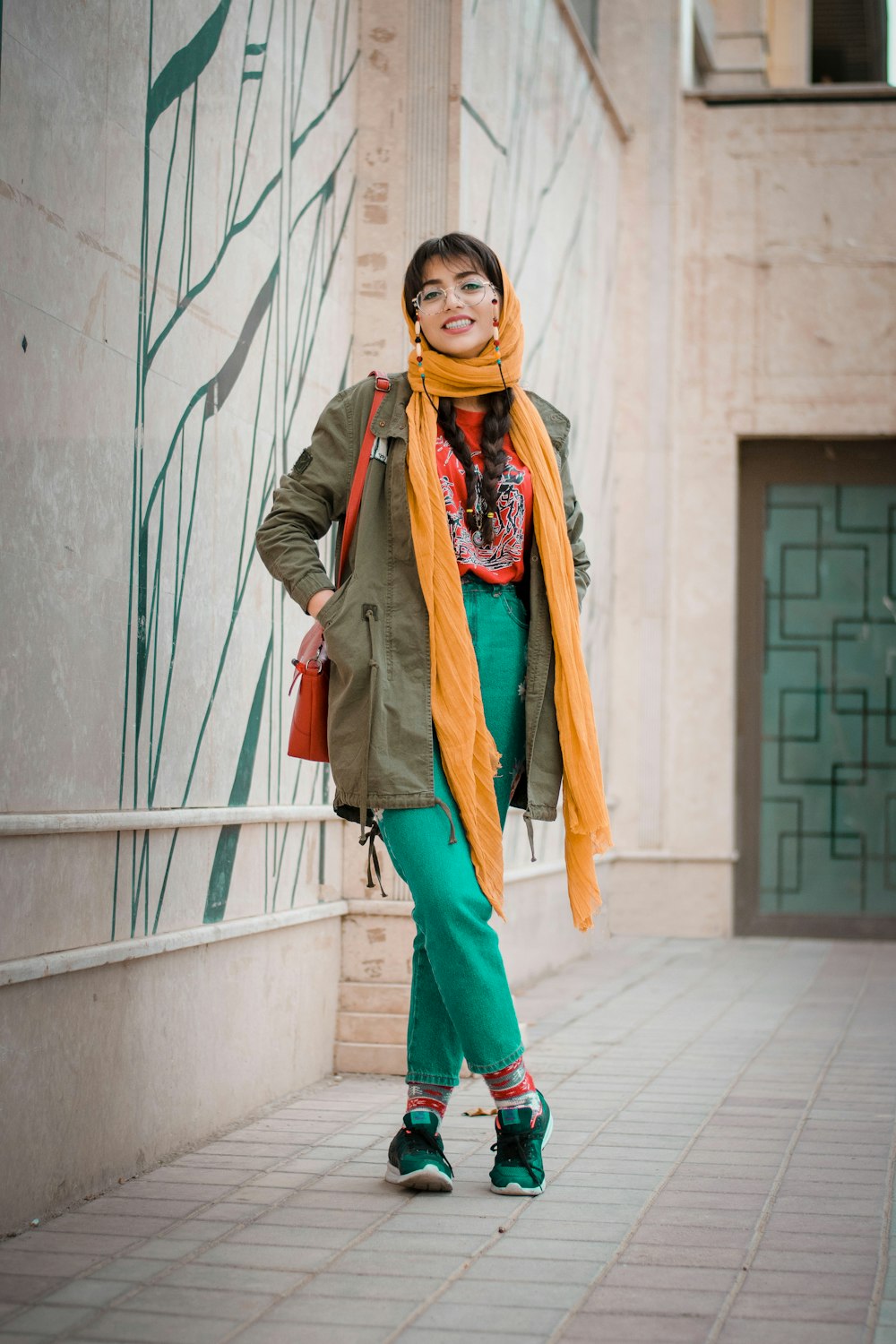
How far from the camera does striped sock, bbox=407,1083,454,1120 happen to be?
3152mm

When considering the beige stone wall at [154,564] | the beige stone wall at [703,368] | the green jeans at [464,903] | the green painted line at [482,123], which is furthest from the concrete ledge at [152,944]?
the beige stone wall at [703,368]

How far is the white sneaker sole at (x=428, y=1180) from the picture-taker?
307 cm

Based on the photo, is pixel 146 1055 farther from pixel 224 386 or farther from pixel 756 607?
pixel 756 607

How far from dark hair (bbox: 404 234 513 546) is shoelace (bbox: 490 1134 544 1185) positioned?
1.13 metres

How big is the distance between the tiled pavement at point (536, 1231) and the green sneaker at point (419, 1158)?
3 centimetres

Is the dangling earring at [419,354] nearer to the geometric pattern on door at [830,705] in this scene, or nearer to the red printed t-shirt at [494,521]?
the red printed t-shirt at [494,521]

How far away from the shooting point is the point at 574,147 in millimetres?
7141

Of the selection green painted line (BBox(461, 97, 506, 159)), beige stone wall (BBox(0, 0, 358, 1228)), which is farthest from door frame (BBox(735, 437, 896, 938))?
beige stone wall (BBox(0, 0, 358, 1228))

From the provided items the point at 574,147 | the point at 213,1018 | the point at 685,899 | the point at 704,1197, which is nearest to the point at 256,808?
the point at 213,1018

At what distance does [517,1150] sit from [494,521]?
1192 mm

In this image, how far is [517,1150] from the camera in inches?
122

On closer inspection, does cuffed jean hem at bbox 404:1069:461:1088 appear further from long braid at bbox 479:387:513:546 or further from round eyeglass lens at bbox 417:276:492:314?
round eyeglass lens at bbox 417:276:492:314

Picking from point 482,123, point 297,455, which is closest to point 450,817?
point 297,455

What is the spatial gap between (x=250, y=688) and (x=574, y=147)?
413cm
